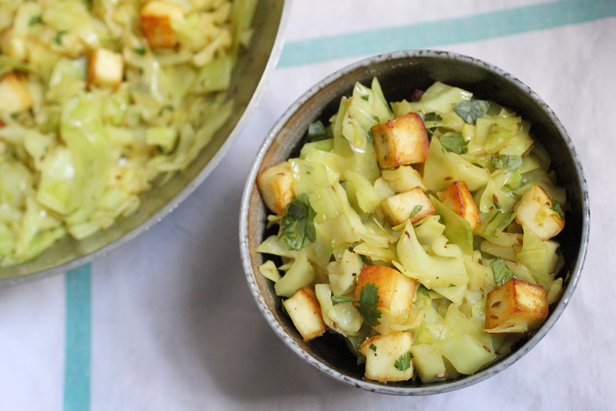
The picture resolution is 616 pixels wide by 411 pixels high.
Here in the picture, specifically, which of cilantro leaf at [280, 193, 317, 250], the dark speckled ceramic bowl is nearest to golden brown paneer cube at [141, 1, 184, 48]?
the dark speckled ceramic bowl

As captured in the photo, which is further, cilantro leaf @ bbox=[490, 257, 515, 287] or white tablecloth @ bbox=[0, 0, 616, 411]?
white tablecloth @ bbox=[0, 0, 616, 411]

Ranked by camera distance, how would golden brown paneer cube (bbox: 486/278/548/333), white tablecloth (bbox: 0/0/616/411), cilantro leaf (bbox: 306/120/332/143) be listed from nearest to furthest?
1. golden brown paneer cube (bbox: 486/278/548/333)
2. cilantro leaf (bbox: 306/120/332/143)
3. white tablecloth (bbox: 0/0/616/411)

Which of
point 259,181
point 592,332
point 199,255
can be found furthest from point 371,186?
point 592,332

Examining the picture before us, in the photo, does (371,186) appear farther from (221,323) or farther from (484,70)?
(221,323)

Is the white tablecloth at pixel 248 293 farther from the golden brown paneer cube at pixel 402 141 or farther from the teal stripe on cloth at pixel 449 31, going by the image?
the golden brown paneer cube at pixel 402 141

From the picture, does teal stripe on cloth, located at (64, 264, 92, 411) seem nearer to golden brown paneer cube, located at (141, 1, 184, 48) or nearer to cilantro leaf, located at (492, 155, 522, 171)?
golden brown paneer cube, located at (141, 1, 184, 48)

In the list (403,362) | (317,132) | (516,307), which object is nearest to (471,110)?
(317,132)

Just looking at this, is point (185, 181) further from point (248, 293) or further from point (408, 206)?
point (408, 206)

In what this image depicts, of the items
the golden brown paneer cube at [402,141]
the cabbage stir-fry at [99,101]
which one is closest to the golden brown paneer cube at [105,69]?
the cabbage stir-fry at [99,101]
